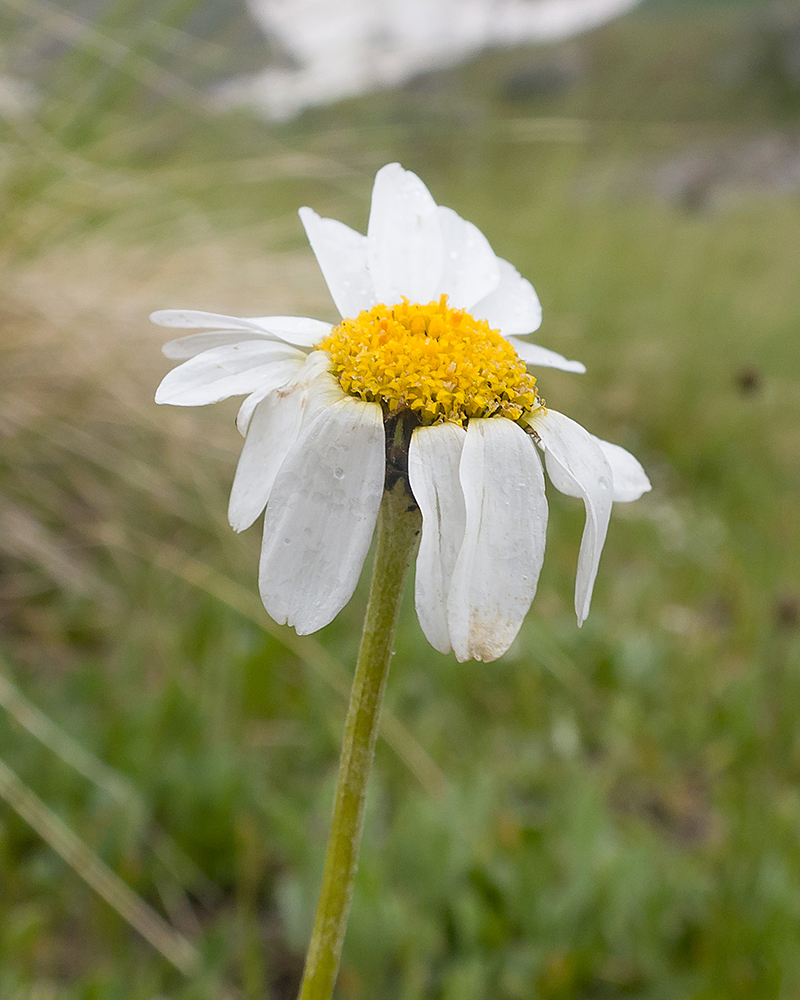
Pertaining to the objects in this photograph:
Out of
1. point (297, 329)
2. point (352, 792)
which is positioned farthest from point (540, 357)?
point (352, 792)

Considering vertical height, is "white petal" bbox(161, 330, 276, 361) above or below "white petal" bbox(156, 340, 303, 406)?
above

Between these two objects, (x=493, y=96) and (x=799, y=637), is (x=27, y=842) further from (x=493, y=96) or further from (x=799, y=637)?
(x=493, y=96)

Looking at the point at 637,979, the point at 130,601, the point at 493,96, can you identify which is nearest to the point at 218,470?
the point at 130,601

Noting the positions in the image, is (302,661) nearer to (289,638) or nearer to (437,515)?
(289,638)

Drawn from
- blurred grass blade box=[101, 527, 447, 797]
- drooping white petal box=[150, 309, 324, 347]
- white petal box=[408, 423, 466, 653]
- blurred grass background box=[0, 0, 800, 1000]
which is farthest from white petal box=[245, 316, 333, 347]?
blurred grass blade box=[101, 527, 447, 797]

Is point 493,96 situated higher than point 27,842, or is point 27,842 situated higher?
point 493,96

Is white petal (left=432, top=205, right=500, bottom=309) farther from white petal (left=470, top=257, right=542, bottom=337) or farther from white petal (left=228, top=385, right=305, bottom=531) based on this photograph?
white petal (left=228, top=385, right=305, bottom=531)
